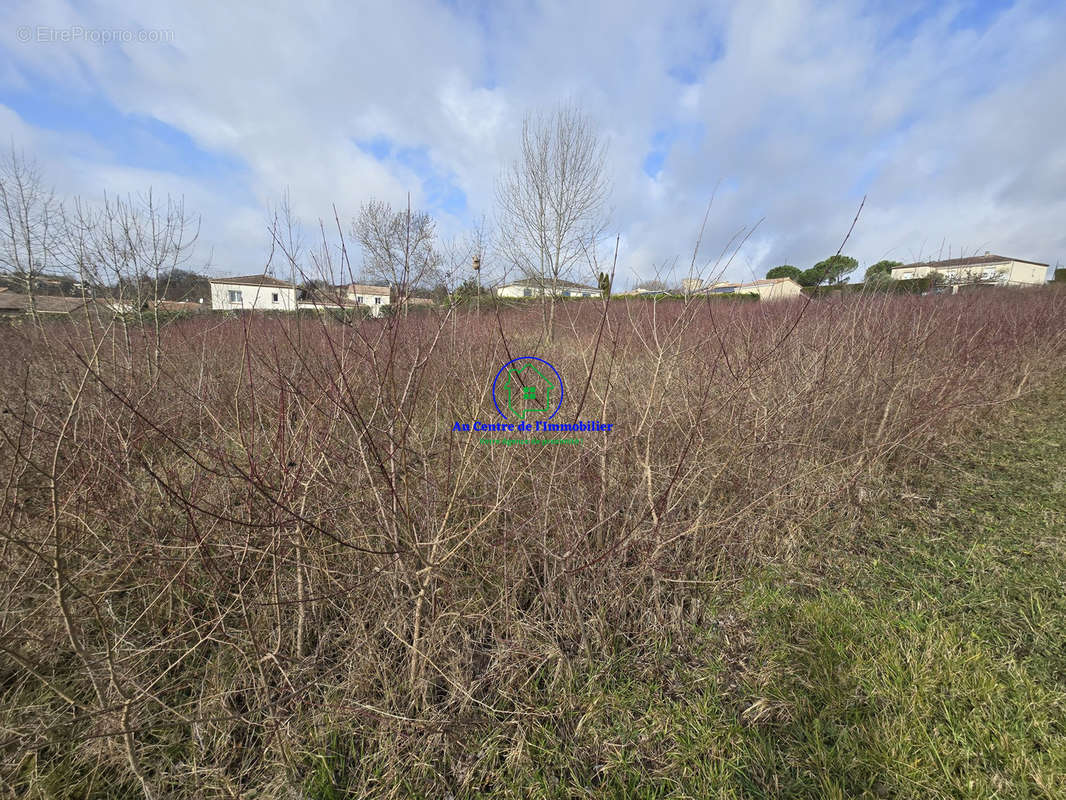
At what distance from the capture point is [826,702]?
145 cm

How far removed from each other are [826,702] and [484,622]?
1.45m

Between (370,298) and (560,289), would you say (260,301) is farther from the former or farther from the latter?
(560,289)

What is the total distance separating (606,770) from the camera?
4.22 feet

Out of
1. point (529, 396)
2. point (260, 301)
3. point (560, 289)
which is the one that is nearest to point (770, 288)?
point (560, 289)

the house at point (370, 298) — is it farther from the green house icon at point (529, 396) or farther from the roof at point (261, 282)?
the green house icon at point (529, 396)

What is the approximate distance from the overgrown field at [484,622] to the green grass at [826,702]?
10 millimetres

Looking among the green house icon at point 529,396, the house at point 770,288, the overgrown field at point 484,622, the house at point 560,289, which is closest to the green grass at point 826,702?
the overgrown field at point 484,622

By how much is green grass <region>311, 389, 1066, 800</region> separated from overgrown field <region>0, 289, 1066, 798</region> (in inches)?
0.4

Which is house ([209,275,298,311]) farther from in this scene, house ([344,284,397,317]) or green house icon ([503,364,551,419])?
green house icon ([503,364,551,419])

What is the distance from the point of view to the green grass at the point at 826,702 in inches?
49.0

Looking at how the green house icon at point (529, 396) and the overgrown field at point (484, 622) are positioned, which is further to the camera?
the green house icon at point (529, 396)

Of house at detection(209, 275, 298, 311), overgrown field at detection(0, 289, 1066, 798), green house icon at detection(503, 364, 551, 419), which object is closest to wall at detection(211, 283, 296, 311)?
house at detection(209, 275, 298, 311)

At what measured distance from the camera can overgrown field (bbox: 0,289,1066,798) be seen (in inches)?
50.0

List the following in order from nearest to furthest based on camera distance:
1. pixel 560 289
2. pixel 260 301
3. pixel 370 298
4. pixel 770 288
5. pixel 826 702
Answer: pixel 826 702 < pixel 370 298 < pixel 260 301 < pixel 560 289 < pixel 770 288
